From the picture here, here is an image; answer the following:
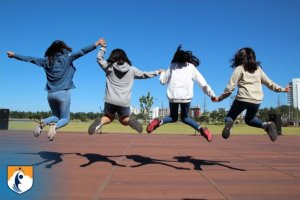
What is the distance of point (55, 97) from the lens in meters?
6.18

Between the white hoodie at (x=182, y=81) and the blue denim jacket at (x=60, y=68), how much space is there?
1.58 m

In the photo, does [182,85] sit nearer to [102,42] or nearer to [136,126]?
[136,126]

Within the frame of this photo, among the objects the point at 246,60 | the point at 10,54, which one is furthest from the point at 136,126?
the point at 10,54

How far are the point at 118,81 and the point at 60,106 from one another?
1182 mm

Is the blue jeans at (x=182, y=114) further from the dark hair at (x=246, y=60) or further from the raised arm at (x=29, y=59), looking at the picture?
the raised arm at (x=29, y=59)

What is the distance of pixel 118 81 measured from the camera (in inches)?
248

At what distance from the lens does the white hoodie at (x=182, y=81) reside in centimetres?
642

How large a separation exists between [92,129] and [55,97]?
0.91 meters

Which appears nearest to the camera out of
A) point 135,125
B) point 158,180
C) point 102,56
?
point 158,180

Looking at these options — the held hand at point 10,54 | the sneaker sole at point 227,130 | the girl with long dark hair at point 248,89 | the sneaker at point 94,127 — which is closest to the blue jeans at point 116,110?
the sneaker at point 94,127

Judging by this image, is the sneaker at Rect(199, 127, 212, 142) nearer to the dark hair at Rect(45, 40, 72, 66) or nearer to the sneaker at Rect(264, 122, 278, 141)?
the sneaker at Rect(264, 122, 278, 141)

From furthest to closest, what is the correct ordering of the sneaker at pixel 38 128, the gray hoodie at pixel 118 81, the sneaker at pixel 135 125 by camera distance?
1. the sneaker at pixel 135 125
2. the gray hoodie at pixel 118 81
3. the sneaker at pixel 38 128

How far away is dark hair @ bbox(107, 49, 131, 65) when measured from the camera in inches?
254

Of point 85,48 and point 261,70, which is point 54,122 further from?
point 261,70
